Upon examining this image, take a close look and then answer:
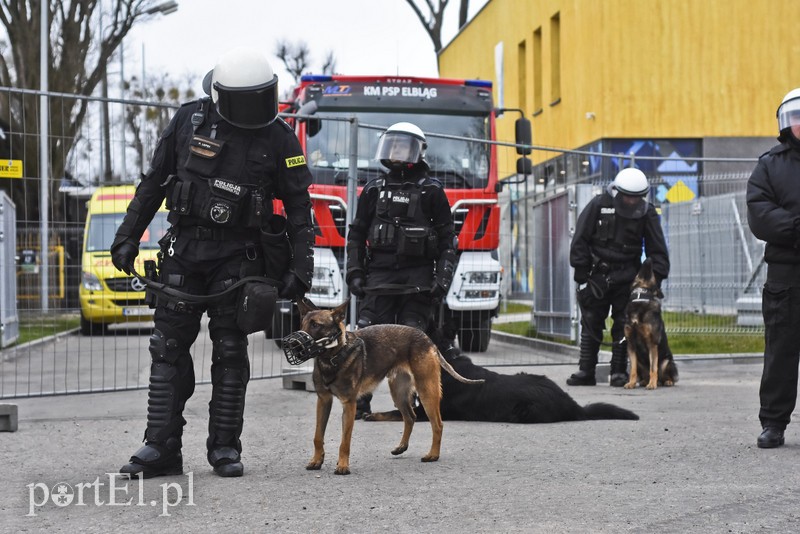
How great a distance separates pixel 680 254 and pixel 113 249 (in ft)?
38.8

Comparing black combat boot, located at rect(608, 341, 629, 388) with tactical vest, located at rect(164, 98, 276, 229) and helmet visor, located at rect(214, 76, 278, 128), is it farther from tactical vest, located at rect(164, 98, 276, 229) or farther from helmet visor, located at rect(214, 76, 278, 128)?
helmet visor, located at rect(214, 76, 278, 128)

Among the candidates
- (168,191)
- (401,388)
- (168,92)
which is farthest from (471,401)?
(168,92)

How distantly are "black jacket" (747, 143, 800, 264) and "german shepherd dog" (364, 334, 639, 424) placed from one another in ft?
5.68

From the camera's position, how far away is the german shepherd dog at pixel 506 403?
7.96 m

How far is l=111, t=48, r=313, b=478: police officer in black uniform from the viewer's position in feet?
19.0

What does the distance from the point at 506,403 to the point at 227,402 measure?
8.71 feet

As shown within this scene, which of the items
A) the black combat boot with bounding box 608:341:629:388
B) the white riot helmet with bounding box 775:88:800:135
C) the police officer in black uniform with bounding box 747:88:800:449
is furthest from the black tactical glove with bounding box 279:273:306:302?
the black combat boot with bounding box 608:341:629:388

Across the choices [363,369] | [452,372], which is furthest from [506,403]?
[363,369]

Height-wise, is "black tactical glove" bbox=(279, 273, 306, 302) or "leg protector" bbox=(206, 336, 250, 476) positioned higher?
"black tactical glove" bbox=(279, 273, 306, 302)

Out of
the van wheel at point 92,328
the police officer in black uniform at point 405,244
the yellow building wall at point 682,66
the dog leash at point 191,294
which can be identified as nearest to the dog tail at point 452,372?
the police officer in black uniform at point 405,244

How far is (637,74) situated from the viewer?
25719mm

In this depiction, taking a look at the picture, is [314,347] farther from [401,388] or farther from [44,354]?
[44,354]

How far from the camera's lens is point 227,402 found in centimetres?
591

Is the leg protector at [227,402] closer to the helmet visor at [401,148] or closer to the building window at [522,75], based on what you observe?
the helmet visor at [401,148]
